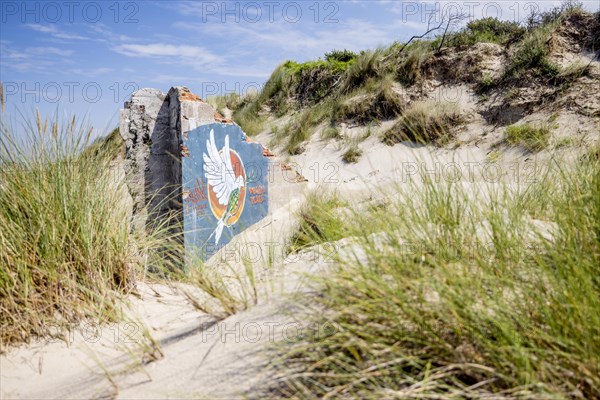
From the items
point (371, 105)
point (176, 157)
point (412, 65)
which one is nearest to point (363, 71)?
point (412, 65)

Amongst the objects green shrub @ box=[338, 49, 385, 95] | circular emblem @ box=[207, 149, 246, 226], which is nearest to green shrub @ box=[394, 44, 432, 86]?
green shrub @ box=[338, 49, 385, 95]

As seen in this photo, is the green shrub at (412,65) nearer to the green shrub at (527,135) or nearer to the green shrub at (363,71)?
the green shrub at (363,71)

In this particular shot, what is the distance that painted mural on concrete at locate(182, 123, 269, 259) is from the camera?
6.96 meters

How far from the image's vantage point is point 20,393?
2.71m

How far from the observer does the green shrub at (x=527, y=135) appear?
9930 mm

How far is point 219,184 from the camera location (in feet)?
24.6

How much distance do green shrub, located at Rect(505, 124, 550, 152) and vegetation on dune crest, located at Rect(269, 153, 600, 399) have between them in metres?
8.34

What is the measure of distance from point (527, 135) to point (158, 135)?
7.85m

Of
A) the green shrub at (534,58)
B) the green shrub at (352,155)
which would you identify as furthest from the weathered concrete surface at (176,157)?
the green shrub at (534,58)

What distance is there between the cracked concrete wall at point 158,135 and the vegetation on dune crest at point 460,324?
5125 mm

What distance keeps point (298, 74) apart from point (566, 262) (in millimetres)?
15830

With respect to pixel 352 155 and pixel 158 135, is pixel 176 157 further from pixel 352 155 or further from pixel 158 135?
pixel 352 155

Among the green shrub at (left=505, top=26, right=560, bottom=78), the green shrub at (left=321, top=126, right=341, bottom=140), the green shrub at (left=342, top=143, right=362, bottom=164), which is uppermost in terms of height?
the green shrub at (left=505, top=26, right=560, bottom=78)

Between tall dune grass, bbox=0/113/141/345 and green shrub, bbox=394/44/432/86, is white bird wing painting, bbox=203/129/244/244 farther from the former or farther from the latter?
green shrub, bbox=394/44/432/86
